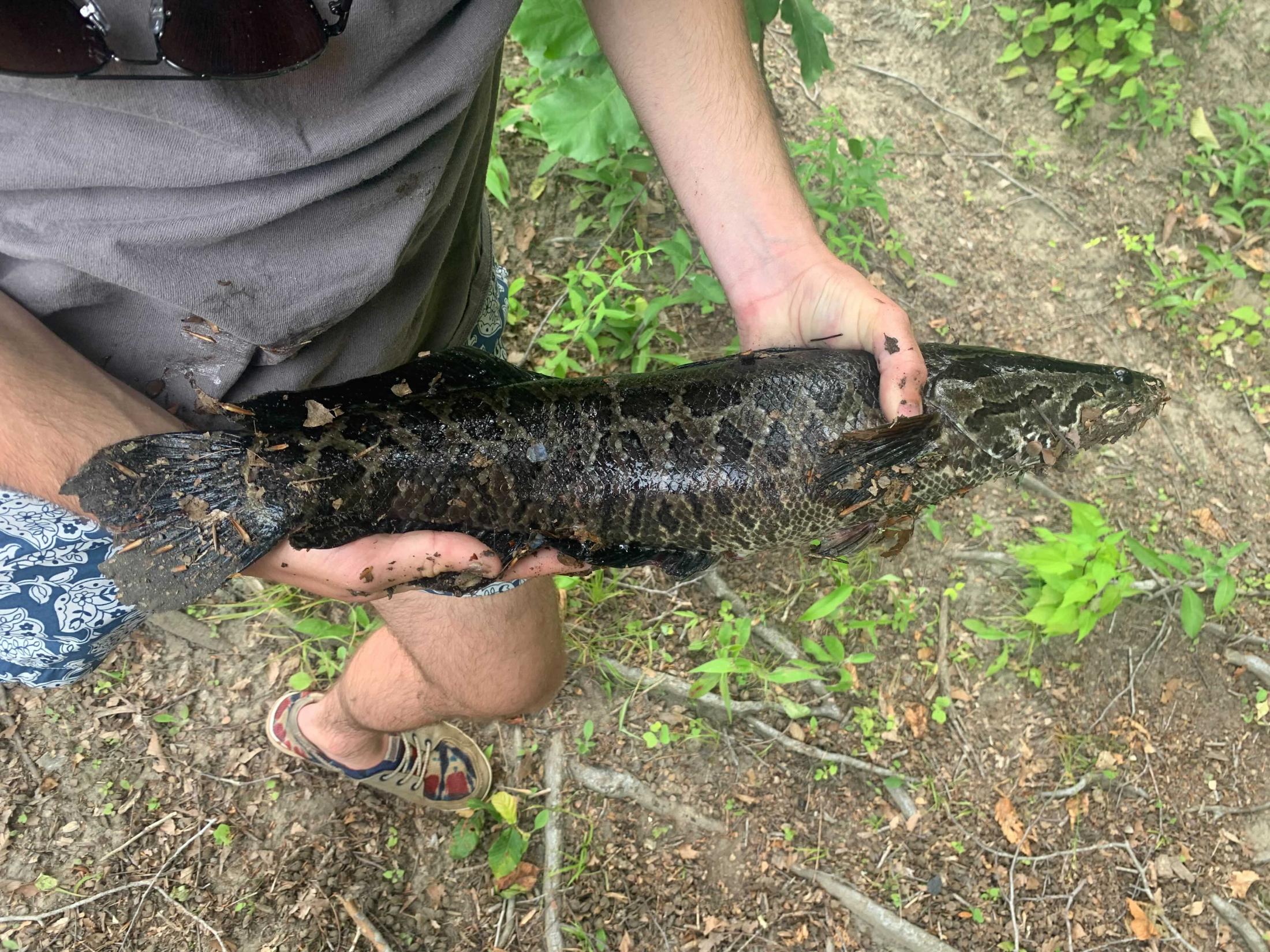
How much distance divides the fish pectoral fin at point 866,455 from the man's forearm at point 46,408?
7.75 ft

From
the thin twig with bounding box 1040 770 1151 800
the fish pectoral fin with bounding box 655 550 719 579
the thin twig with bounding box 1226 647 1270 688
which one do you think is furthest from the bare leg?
the thin twig with bounding box 1226 647 1270 688

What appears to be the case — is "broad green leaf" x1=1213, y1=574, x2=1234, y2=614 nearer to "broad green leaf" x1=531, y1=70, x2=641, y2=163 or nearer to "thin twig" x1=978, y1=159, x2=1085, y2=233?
"thin twig" x1=978, y1=159, x2=1085, y2=233

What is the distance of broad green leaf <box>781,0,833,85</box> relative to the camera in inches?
148

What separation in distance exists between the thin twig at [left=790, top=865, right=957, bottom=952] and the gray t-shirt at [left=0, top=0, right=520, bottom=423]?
3.57m

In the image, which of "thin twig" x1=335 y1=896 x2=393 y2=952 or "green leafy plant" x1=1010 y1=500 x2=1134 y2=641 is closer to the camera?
"thin twig" x1=335 y1=896 x2=393 y2=952

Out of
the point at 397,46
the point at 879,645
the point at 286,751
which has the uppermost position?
the point at 397,46

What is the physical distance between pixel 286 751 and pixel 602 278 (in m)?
3.24

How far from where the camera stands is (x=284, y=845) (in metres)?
3.89

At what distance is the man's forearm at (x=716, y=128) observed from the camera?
8.89 feet

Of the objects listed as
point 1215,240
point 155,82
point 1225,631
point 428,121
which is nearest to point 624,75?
point 428,121

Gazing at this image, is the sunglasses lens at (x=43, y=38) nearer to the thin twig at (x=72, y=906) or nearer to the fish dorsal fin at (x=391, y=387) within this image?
A: the fish dorsal fin at (x=391, y=387)

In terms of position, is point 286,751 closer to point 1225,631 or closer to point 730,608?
point 730,608

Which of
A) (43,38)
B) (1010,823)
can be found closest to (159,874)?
(43,38)

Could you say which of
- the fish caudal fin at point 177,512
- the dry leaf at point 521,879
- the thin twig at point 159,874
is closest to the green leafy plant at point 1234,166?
the dry leaf at point 521,879
